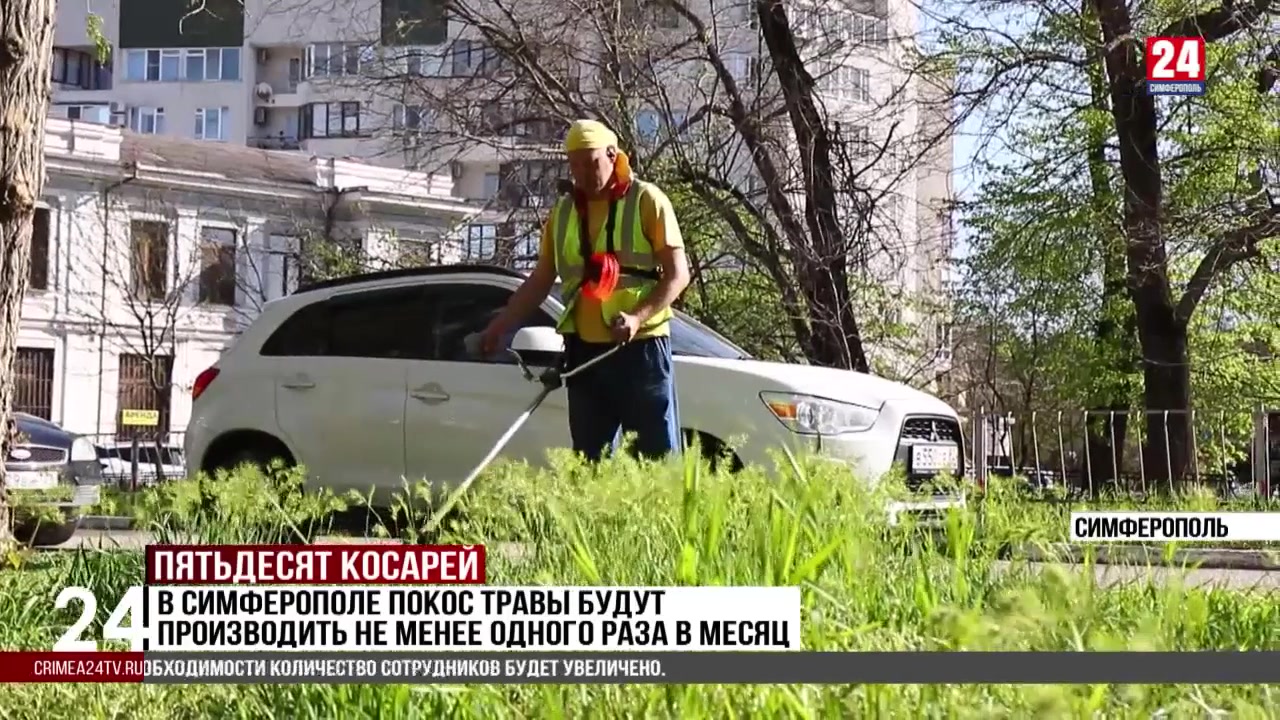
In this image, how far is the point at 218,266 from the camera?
41812 mm

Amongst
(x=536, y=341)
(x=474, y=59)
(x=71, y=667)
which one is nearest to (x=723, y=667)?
(x=71, y=667)

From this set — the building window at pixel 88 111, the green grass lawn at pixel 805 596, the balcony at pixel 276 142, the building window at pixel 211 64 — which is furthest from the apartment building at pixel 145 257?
the green grass lawn at pixel 805 596

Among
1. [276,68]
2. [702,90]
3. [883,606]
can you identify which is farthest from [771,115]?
[276,68]

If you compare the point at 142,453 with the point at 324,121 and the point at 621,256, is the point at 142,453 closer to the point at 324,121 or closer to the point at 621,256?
the point at 324,121

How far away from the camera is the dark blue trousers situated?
5.78m

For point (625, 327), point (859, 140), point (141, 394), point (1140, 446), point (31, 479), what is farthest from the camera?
point (141, 394)

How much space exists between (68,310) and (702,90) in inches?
1207

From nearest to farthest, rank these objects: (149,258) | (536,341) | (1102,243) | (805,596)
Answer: (805,596) → (536,341) → (1102,243) → (149,258)

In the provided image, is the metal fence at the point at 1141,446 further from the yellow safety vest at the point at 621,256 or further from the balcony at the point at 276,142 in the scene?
the balcony at the point at 276,142

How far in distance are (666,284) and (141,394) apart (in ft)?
132

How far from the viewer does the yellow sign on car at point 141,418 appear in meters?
40.9

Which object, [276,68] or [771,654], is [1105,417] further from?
[276,68]

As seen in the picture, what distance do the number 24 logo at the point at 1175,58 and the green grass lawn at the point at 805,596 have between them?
421 inches

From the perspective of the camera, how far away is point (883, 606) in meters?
3.02
